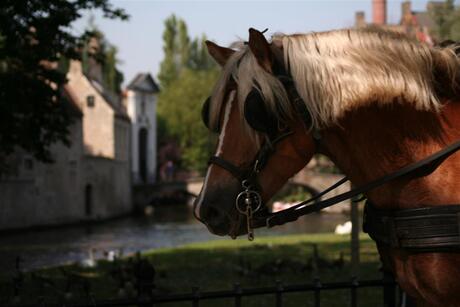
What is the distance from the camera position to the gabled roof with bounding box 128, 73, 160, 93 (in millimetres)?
76438

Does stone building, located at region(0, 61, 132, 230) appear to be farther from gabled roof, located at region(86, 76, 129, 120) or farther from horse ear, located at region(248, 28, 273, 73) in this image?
horse ear, located at region(248, 28, 273, 73)

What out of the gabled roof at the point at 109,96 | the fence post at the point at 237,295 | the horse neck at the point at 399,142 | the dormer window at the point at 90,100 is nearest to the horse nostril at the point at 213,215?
the horse neck at the point at 399,142

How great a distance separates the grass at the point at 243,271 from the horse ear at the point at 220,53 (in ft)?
22.9

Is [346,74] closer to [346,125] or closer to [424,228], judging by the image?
[346,125]

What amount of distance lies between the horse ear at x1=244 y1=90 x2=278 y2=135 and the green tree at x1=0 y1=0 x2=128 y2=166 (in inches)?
352

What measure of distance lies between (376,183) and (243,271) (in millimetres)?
11591

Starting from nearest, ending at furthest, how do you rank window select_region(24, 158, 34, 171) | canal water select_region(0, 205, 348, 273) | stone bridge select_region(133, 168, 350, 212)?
canal water select_region(0, 205, 348, 273) → window select_region(24, 158, 34, 171) → stone bridge select_region(133, 168, 350, 212)

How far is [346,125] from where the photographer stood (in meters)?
3.09

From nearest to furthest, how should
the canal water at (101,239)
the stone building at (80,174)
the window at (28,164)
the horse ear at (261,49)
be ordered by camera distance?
the horse ear at (261,49) → the canal water at (101,239) → the stone building at (80,174) → the window at (28,164)

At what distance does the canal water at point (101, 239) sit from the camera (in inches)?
976

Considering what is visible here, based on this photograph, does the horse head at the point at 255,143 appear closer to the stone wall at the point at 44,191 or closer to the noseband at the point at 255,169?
the noseband at the point at 255,169

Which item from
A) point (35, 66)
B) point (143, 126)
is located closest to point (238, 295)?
point (35, 66)

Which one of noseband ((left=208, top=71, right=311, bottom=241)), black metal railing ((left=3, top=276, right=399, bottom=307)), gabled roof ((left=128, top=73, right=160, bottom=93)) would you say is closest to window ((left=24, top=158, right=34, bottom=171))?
gabled roof ((left=128, top=73, right=160, bottom=93))

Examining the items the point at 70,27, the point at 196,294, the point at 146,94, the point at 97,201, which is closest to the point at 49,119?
the point at 70,27
